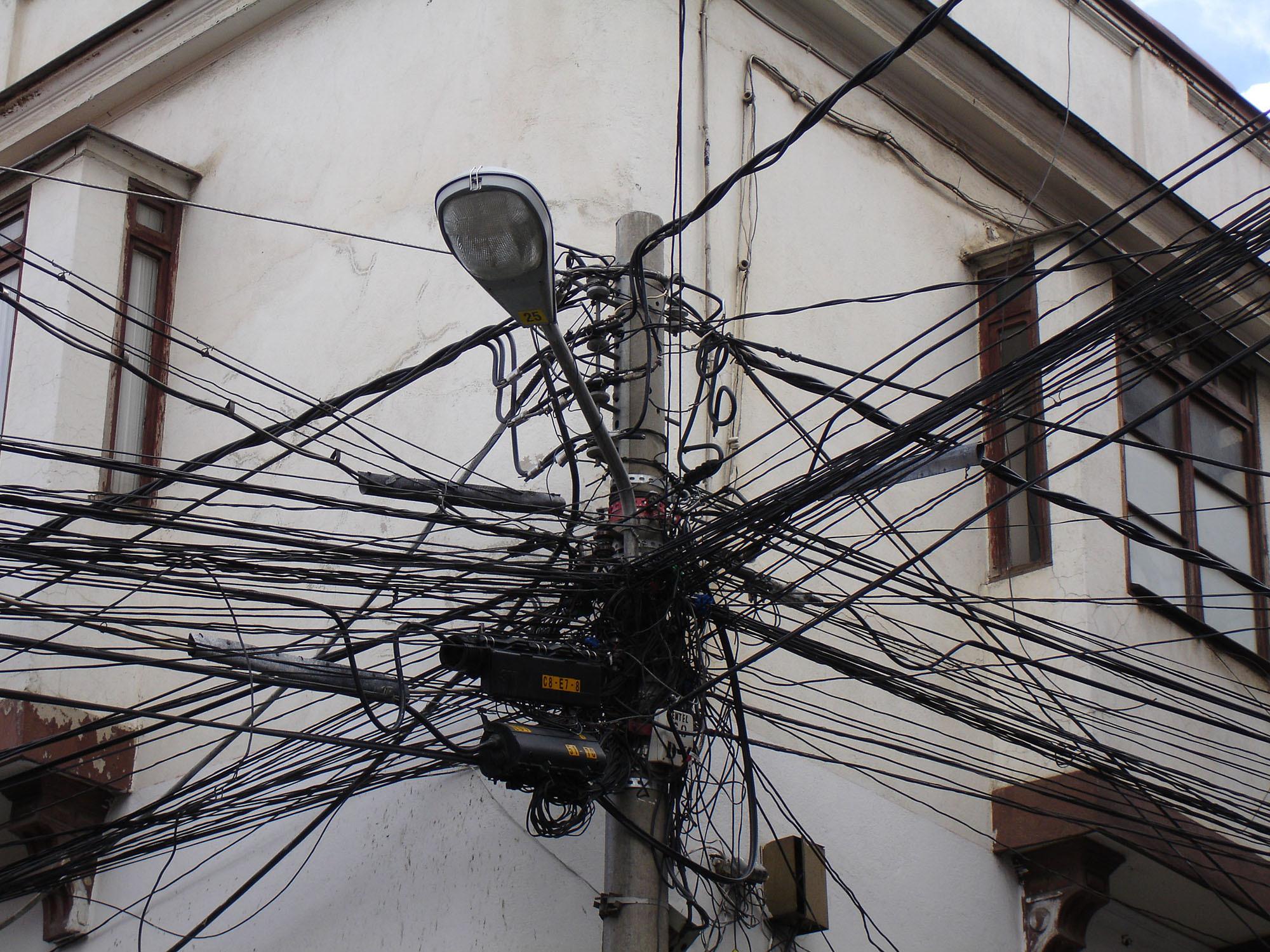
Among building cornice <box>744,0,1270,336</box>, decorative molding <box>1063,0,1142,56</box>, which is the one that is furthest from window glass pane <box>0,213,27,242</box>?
decorative molding <box>1063,0,1142,56</box>

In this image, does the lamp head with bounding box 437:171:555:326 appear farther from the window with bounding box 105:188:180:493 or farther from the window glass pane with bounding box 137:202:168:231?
the window glass pane with bounding box 137:202:168:231

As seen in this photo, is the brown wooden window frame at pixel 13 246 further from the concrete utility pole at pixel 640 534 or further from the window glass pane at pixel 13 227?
the concrete utility pole at pixel 640 534

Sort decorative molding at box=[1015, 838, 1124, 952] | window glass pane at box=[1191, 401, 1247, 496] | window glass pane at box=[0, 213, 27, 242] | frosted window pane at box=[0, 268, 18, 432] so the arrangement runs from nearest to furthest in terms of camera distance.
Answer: decorative molding at box=[1015, 838, 1124, 952] → frosted window pane at box=[0, 268, 18, 432] → window glass pane at box=[0, 213, 27, 242] → window glass pane at box=[1191, 401, 1247, 496]

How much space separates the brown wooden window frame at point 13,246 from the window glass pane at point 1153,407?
618 cm

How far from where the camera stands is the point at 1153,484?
8.72 metres

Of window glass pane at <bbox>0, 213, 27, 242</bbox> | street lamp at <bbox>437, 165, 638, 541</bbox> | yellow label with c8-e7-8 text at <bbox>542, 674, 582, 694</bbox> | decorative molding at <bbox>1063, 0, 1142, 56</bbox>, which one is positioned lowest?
yellow label with c8-e7-8 text at <bbox>542, 674, 582, 694</bbox>

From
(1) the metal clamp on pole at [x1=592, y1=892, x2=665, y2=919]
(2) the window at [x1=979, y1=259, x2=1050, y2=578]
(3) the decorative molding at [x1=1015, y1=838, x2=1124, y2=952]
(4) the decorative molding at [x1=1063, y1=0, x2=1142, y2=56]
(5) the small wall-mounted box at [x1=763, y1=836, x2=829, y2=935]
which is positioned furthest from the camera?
(4) the decorative molding at [x1=1063, y1=0, x2=1142, y2=56]

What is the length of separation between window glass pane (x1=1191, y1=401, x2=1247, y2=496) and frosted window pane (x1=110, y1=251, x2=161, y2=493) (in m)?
6.03

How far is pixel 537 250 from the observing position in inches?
184

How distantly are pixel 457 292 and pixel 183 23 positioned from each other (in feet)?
10.4

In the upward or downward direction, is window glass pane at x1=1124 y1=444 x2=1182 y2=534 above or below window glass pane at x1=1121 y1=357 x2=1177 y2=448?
below

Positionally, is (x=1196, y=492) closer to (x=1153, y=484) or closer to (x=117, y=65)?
(x=1153, y=484)

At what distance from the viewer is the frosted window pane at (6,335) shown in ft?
28.8

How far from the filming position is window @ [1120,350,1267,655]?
845cm
